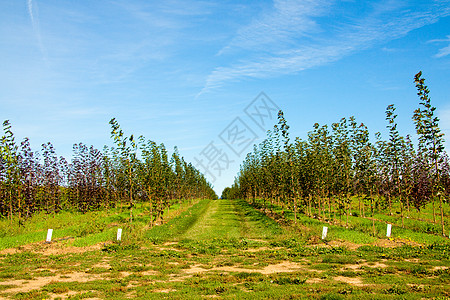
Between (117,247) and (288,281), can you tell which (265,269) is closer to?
(288,281)

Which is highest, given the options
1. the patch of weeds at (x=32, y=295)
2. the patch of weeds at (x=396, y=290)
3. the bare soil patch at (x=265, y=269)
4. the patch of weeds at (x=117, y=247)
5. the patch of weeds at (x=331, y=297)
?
the patch of weeds at (x=396, y=290)

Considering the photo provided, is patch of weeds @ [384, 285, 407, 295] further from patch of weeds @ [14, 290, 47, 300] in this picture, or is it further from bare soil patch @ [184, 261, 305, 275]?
patch of weeds @ [14, 290, 47, 300]

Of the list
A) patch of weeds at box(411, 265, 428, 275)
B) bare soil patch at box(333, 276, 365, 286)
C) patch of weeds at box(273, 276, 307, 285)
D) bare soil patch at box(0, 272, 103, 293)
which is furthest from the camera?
patch of weeds at box(411, 265, 428, 275)

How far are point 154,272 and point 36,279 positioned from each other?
15.4 ft

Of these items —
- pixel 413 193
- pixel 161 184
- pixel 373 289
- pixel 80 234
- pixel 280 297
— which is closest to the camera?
pixel 280 297

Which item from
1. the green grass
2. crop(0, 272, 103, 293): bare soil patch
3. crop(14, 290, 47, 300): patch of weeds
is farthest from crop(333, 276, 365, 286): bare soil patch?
crop(14, 290, 47, 300): patch of weeds

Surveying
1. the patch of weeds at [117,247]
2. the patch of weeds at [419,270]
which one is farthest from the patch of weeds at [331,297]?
the patch of weeds at [117,247]

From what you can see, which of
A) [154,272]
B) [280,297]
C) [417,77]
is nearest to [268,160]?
[417,77]

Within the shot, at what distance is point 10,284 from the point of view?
40.5 ft

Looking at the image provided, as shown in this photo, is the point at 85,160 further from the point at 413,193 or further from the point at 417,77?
the point at 413,193

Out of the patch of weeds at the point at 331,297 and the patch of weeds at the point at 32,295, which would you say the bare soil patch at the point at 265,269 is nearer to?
the patch of weeds at the point at 331,297

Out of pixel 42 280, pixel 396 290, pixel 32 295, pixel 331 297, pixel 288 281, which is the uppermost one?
pixel 396 290

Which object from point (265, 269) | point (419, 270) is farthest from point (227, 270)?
point (419, 270)

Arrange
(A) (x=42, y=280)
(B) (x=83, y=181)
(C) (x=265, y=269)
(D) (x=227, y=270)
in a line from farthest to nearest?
(B) (x=83, y=181) → (C) (x=265, y=269) → (D) (x=227, y=270) → (A) (x=42, y=280)
